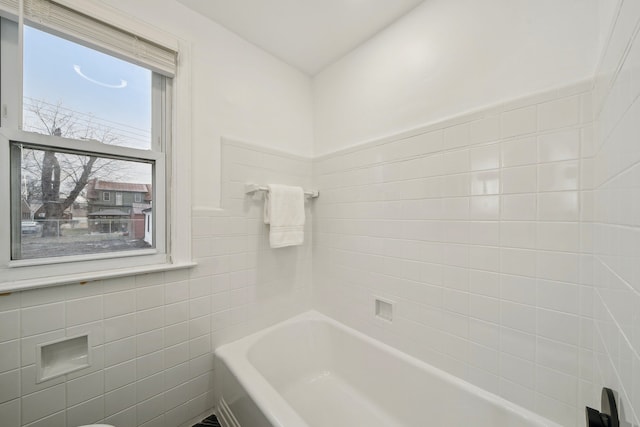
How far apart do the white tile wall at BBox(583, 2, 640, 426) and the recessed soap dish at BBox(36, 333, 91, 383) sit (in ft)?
5.74

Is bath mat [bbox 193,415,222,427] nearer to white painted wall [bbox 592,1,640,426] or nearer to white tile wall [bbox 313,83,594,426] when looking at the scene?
white tile wall [bbox 313,83,594,426]

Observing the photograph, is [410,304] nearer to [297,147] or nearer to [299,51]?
[297,147]

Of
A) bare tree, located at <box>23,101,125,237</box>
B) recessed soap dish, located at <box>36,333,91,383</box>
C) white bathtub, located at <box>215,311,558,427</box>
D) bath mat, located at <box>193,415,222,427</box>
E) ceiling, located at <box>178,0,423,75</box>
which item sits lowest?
bath mat, located at <box>193,415,222,427</box>

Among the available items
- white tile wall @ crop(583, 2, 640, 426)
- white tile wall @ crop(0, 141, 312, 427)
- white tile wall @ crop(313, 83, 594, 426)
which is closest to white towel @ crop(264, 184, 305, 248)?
white tile wall @ crop(0, 141, 312, 427)

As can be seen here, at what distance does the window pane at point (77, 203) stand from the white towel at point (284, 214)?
0.66 metres

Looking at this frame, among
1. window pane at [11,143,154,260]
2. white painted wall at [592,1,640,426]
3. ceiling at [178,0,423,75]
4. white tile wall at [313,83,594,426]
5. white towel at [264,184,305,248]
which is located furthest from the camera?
white towel at [264,184,305,248]

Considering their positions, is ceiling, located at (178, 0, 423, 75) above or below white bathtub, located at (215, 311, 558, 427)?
above

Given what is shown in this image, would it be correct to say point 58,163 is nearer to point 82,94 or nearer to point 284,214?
point 82,94

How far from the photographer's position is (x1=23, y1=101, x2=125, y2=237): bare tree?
100cm

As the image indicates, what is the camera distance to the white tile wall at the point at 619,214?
436 mm

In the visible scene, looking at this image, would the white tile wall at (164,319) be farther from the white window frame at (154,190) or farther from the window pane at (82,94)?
the window pane at (82,94)

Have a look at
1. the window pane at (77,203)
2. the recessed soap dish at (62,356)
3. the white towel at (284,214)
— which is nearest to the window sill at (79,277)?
the window pane at (77,203)

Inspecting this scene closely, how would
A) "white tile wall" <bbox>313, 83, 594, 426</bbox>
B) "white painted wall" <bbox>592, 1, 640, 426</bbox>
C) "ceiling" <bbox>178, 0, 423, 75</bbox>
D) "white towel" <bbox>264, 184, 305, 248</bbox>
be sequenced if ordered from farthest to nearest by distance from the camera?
"white towel" <bbox>264, 184, 305, 248</bbox> < "ceiling" <bbox>178, 0, 423, 75</bbox> < "white tile wall" <bbox>313, 83, 594, 426</bbox> < "white painted wall" <bbox>592, 1, 640, 426</bbox>

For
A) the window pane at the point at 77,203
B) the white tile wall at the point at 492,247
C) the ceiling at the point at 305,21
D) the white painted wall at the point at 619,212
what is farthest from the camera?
the ceiling at the point at 305,21
